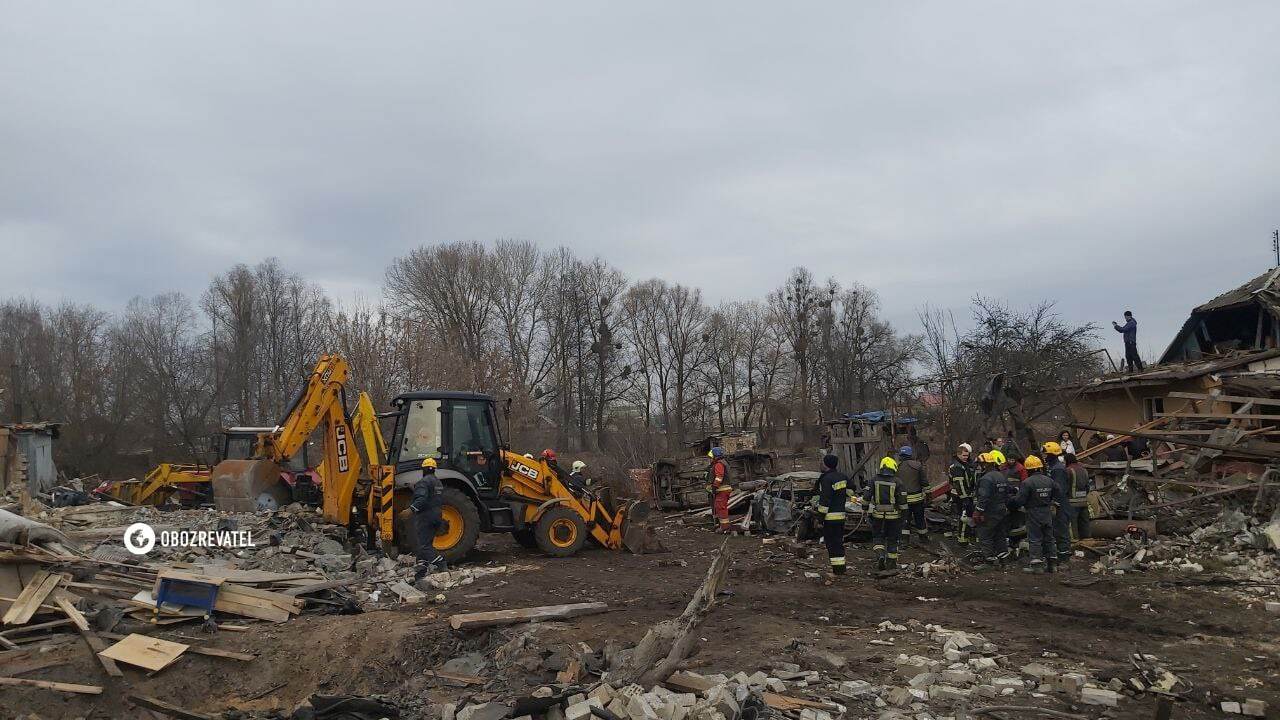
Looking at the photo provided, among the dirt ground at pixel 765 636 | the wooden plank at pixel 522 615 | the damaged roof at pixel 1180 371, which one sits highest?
the damaged roof at pixel 1180 371

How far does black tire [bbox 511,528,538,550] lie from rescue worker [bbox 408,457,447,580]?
188cm

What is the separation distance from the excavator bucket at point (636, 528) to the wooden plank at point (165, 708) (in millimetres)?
7493

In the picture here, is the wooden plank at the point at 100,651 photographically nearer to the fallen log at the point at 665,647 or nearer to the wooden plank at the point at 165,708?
the wooden plank at the point at 165,708

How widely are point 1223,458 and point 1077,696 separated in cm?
985

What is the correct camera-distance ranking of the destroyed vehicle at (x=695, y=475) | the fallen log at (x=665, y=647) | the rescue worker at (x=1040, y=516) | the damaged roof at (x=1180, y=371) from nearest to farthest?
the fallen log at (x=665, y=647), the rescue worker at (x=1040, y=516), the damaged roof at (x=1180, y=371), the destroyed vehicle at (x=695, y=475)

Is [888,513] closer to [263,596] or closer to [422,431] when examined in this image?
[422,431]

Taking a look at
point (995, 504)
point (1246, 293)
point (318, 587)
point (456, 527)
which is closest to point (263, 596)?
point (318, 587)

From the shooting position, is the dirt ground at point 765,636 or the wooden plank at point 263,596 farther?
the wooden plank at point 263,596

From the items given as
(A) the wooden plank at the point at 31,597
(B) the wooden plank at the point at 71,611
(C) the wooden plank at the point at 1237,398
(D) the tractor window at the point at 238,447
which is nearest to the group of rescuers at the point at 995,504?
(C) the wooden plank at the point at 1237,398

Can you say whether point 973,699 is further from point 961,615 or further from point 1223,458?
point 1223,458

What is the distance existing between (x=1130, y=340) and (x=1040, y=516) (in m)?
10.3

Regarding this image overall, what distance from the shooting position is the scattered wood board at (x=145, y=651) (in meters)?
6.44

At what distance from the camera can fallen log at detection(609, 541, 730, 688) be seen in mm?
5621

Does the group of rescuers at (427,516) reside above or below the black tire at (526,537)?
above
